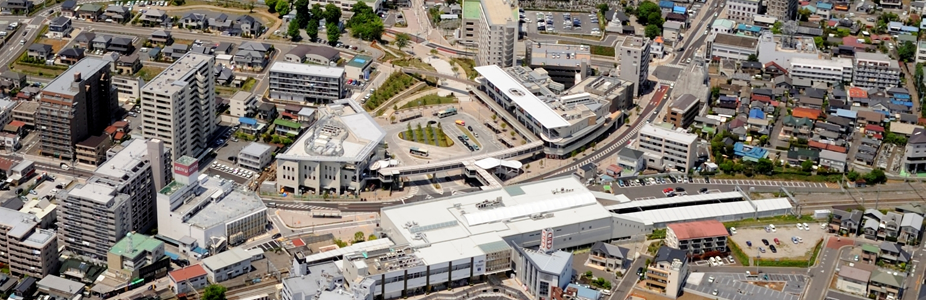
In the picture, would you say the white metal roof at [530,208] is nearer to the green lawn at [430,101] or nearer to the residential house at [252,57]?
the green lawn at [430,101]

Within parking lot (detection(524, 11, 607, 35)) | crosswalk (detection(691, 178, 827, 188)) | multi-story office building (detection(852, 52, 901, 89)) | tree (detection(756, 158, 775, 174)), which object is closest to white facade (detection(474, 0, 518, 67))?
parking lot (detection(524, 11, 607, 35))

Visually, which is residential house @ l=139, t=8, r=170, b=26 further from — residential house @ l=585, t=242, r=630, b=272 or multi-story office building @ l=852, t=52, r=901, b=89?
multi-story office building @ l=852, t=52, r=901, b=89

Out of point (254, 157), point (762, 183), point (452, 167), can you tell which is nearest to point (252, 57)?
point (254, 157)

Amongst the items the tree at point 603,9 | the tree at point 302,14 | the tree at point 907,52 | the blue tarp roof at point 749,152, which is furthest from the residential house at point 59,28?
the tree at point 907,52

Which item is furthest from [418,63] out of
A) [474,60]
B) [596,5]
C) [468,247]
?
[468,247]

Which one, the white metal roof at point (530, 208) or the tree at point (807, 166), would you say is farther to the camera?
the tree at point (807, 166)

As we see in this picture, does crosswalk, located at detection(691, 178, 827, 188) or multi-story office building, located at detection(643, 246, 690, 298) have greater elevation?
→ crosswalk, located at detection(691, 178, 827, 188)

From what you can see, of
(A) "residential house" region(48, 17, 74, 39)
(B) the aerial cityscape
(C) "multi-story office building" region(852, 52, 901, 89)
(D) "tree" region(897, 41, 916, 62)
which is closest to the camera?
(B) the aerial cityscape
